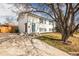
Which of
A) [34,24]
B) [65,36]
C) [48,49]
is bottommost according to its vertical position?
[48,49]

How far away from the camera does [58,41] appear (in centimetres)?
154

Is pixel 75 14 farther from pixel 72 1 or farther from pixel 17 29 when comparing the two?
pixel 17 29

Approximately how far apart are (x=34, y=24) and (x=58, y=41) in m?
0.25

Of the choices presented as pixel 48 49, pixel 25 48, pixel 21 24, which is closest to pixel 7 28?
pixel 21 24

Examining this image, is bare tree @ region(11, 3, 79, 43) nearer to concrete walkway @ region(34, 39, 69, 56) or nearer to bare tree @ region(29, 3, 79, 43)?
bare tree @ region(29, 3, 79, 43)

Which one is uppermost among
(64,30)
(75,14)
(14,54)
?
(75,14)

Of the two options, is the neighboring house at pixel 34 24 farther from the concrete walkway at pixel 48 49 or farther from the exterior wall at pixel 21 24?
the concrete walkway at pixel 48 49

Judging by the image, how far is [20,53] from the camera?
58.9 inches

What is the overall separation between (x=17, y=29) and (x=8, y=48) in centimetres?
18

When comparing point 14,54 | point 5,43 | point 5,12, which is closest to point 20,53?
point 14,54

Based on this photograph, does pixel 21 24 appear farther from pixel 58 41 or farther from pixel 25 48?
pixel 58 41

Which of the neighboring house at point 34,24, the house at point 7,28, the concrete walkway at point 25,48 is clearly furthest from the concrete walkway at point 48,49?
the house at point 7,28

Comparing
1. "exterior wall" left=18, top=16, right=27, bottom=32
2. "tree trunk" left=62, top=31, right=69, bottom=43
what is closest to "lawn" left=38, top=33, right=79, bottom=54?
"tree trunk" left=62, top=31, right=69, bottom=43

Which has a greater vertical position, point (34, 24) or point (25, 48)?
point (34, 24)
